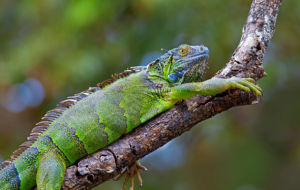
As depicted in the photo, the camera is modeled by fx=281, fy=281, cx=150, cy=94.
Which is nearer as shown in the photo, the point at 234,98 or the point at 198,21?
the point at 234,98

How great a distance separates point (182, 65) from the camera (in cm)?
559

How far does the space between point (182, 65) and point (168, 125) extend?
1340 mm

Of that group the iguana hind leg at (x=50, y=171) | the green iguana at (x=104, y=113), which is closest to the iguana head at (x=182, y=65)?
the green iguana at (x=104, y=113)

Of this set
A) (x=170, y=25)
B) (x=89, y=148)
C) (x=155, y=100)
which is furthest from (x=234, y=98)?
(x=170, y=25)

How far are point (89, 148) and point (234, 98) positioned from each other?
2734 millimetres

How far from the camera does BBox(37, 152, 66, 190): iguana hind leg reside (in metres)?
4.64

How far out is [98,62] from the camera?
9906 millimetres

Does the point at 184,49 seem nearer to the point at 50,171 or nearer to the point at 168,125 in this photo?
the point at 168,125

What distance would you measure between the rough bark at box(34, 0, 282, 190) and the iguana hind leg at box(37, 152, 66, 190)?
129mm

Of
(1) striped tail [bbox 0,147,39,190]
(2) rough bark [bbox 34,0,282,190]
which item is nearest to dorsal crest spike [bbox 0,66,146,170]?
(1) striped tail [bbox 0,147,39,190]

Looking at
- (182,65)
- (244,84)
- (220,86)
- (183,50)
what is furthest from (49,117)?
(244,84)

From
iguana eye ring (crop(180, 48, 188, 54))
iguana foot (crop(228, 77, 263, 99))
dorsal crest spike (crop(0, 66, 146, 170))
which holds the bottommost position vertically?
iguana foot (crop(228, 77, 263, 99))

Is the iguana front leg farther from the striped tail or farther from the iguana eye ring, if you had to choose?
the striped tail

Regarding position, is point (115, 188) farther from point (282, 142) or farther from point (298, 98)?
point (298, 98)
